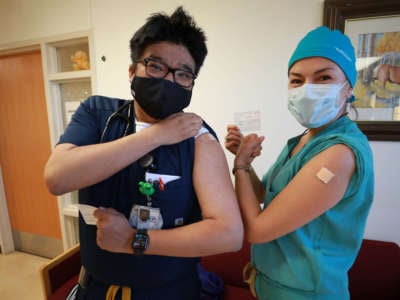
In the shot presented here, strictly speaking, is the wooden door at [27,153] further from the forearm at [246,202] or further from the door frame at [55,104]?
the forearm at [246,202]

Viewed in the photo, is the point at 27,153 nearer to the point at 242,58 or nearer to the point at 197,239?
the point at 242,58

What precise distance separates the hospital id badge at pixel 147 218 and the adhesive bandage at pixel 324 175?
0.50m

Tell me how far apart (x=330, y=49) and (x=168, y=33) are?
52 cm

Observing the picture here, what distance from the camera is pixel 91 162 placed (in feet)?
2.05

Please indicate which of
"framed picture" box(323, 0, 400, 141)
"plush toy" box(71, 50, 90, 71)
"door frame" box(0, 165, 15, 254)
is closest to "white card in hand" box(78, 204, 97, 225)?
"framed picture" box(323, 0, 400, 141)

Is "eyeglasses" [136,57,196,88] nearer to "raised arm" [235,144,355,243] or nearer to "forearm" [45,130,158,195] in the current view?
"forearm" [45,130,158,195]

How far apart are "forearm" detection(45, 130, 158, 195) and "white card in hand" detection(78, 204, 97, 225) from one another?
117 millimetres

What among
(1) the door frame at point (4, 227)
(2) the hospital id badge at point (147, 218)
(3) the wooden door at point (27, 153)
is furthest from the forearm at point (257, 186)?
(1) the door frame at point (4, 227)

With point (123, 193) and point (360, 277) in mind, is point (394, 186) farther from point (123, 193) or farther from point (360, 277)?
point (123, 193)

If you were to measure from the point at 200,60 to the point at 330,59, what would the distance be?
1.42ft

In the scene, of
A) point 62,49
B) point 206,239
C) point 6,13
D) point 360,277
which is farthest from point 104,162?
point 6,13

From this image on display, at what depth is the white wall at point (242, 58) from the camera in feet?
5.25

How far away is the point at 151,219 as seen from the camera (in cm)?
73

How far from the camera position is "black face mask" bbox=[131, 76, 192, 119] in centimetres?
73
